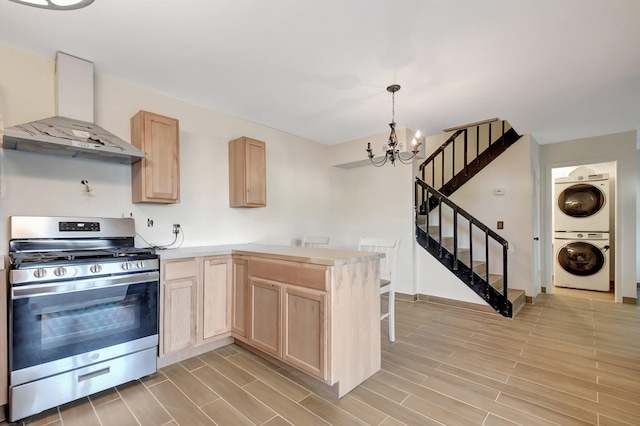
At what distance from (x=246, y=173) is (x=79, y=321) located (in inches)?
81.2

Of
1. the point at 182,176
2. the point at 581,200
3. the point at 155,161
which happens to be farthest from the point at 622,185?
the point at 155,161

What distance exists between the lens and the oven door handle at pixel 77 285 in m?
1.82

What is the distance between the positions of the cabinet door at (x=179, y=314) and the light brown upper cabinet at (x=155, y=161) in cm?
86

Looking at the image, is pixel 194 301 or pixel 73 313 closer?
pixel 73 313

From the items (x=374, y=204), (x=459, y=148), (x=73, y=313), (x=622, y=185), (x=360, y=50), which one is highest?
(x=360, y=50)

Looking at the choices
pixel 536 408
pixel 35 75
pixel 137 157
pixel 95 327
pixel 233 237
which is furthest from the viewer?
pixel 233 237

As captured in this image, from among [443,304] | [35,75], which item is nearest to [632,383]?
[443,304]

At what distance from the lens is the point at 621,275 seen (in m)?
4.53

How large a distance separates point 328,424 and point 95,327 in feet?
5.71

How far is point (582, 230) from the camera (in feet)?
18.3

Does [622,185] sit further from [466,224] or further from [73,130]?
[73,130]

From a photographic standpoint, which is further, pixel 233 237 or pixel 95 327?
pixel 233 237

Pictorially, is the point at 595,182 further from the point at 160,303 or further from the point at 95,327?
the point at 95,327

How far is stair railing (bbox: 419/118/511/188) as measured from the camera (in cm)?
499
